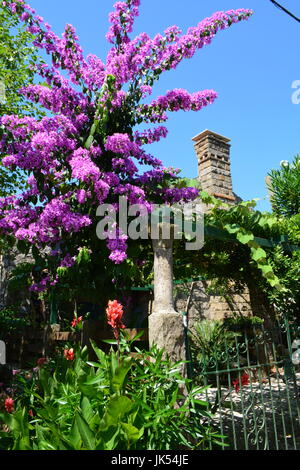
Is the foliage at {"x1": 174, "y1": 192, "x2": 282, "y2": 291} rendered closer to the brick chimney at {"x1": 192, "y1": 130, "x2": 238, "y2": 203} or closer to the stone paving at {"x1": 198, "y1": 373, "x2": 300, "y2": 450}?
the stone paving at {"x1": 198, "y1": 373, "x2": 300, "y2": 450}

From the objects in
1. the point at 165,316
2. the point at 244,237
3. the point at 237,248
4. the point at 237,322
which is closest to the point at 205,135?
the point at 237,322

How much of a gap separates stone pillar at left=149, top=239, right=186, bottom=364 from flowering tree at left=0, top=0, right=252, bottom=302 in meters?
0.39

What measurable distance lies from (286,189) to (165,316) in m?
3.08

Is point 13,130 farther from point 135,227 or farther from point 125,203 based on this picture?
point 135,227

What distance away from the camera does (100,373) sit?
2.29 meters

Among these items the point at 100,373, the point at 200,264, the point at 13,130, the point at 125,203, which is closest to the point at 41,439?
the point at 100,373

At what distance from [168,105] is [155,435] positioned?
8.93 feet

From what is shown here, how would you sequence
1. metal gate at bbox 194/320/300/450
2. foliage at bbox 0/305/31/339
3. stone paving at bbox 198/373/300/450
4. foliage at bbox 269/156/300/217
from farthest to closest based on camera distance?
foliage at bbox 0/305/31/339 < foliage at bbox 269/156/300/217 < stone paving at bbox 198/373/300/450 < metal gate at bbox 194/320/300/450

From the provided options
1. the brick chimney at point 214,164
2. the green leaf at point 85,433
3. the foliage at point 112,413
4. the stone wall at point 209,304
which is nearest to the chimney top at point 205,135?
the brick chimney at point 214,164

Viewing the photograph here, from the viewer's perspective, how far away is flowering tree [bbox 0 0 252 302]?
9.64ft

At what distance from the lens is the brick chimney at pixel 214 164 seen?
8.14m

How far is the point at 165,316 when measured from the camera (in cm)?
280
